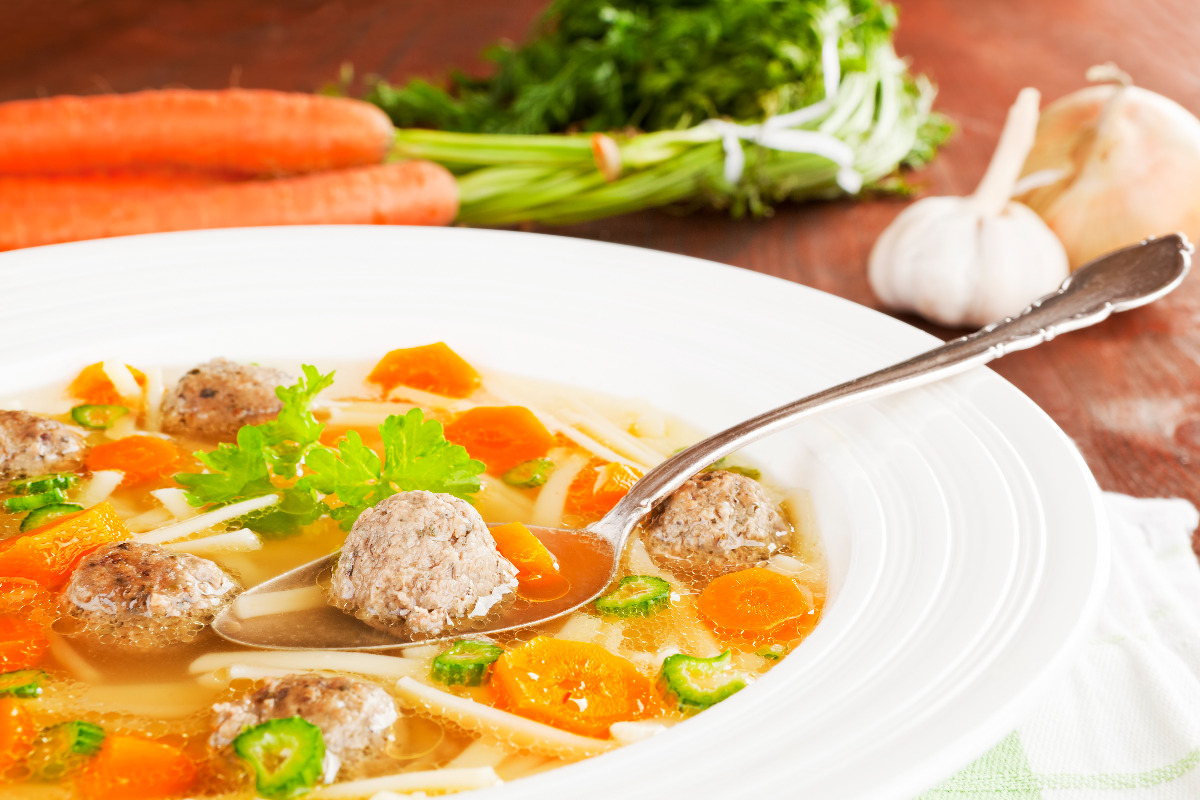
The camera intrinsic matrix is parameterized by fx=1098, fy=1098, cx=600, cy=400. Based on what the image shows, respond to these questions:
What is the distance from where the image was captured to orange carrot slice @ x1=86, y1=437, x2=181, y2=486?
344 cm

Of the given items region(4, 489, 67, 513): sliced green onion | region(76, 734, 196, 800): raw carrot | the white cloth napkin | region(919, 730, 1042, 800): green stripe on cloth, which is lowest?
the white cloth napkin

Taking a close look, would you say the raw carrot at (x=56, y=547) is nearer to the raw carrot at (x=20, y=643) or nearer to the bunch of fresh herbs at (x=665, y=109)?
the raw carrot at (x=20, y=643)

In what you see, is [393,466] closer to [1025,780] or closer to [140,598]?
[140,598]

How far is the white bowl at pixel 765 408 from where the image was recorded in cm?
201

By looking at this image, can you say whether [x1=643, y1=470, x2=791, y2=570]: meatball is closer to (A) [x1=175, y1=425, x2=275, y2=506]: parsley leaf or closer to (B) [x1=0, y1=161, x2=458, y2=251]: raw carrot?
(A) [x1=175, y1=425, x2=275, y2=506]: parsley leaf

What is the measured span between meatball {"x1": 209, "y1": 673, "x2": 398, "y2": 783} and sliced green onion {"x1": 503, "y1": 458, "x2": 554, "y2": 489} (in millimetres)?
1229

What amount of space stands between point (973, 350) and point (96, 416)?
280 cm

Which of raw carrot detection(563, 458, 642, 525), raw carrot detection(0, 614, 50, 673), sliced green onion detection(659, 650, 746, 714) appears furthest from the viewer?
raw carrot detection(563, 458, 642, 525)

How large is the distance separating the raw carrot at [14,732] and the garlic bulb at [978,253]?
12.0 feet

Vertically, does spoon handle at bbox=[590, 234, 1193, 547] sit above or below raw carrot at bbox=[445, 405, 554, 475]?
above

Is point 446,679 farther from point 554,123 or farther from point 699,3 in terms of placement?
point 699,3

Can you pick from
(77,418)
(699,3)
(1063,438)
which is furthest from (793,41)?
(77,418)

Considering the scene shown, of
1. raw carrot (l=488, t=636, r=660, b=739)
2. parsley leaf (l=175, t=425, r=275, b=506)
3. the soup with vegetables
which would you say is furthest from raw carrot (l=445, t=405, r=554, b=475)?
raw carrot (l=488, t=636, r=660, b=739)

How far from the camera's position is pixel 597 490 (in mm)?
3400
